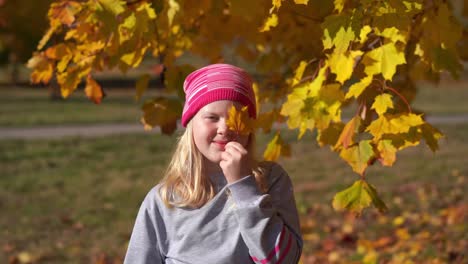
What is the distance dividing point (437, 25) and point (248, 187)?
1.10 meters

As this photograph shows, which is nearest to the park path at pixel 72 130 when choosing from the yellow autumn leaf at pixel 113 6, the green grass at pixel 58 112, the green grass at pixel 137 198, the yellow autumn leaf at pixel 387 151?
the green grass at pixel 58 112

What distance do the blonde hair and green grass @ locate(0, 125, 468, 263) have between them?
2.67m

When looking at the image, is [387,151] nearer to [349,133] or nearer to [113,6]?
[349,133]

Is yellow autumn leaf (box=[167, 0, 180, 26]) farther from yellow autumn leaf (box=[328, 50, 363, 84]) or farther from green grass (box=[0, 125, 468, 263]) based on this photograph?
green grass (box=[0, 125, 468, 263])

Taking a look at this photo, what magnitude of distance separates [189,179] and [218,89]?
10.6 inches

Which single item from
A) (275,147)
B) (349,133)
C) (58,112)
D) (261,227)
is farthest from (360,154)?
(58,112)

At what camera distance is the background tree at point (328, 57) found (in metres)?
2.39

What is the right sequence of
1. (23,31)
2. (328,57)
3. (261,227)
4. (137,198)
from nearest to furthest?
1. (261,227)
2. (328,57)
3. (137,198)
4. (23,31)

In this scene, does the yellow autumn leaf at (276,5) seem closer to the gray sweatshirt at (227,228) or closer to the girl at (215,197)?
the girl at (215,197)

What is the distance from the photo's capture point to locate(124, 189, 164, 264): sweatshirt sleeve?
6.82 ft

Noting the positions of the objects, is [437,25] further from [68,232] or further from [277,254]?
[68,232]

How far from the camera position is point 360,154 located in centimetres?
256

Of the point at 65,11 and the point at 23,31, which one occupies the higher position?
the point at 65,11

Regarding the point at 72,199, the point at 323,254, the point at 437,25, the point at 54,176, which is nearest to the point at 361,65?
the point at 437,25
